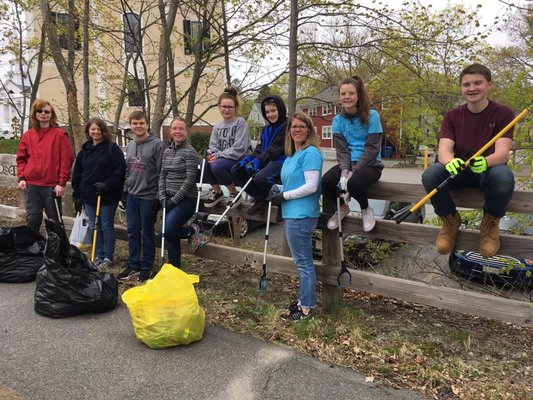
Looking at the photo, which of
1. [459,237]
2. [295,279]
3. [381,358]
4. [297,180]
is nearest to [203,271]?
[295,279]

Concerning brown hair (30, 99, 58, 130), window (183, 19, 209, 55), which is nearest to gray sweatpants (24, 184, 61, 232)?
brown hair (30, 99, 58, 130)

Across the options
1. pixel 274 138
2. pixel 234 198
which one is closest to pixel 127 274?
pixel 234 198

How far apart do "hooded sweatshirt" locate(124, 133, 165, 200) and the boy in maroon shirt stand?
9.07 feet

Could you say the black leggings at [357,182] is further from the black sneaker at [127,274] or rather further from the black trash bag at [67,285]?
the black sneaker at [127,274]

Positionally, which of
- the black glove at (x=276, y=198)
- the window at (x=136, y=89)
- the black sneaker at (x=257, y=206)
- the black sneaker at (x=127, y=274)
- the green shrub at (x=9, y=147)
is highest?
the window at (x=136, y=89)

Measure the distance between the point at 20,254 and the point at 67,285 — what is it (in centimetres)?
152

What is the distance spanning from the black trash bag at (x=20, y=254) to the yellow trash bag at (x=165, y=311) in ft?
6.98

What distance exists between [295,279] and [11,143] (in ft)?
64.3

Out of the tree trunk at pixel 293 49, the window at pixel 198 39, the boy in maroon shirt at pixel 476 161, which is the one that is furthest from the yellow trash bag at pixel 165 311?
the window at pixel 198 39

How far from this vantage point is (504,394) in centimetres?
290

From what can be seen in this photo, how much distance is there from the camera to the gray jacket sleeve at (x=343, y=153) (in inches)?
150

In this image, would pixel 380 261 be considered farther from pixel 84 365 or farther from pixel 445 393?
pixel 84 365

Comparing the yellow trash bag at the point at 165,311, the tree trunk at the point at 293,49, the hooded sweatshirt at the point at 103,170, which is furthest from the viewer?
the tree trunk at the point at 293,49

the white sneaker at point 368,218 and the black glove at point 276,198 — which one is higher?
the black glove at point 276,198
